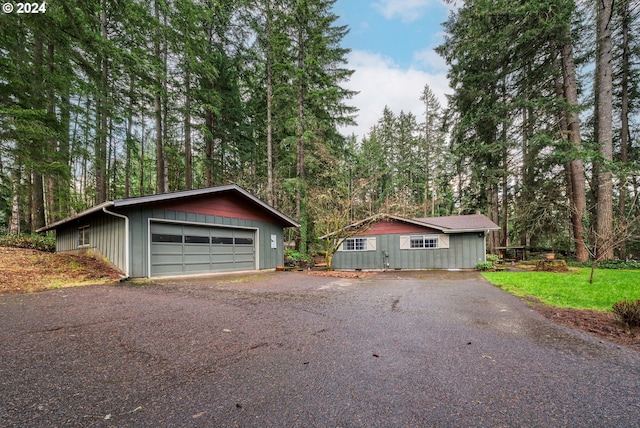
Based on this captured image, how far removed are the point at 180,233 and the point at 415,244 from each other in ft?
40.5

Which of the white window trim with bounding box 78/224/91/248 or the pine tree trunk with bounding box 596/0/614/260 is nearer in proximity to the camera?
the white window trim with bounding box 78/224/91/248

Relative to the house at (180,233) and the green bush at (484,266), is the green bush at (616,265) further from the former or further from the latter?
the house at (180,233)

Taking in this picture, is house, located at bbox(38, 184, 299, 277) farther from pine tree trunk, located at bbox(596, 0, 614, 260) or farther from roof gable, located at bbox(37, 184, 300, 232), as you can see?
pine tree trunk, located at bbox(596, 0, 614, 260)

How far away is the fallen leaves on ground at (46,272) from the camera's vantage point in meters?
6.14

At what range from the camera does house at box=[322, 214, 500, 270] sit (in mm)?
14484

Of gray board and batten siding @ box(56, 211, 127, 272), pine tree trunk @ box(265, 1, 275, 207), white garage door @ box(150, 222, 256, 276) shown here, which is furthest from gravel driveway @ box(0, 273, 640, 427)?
pine tree trunk @ box(265, 1, 275, 207)

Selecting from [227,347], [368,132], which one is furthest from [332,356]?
[368,132]

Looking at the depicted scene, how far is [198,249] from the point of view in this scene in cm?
984

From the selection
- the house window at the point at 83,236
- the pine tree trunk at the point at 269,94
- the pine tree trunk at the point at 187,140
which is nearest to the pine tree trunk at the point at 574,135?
the pine tree trunk at the point at 269,94

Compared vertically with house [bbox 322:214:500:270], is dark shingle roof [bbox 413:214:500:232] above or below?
above

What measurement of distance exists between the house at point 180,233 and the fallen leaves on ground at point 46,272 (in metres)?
0.43

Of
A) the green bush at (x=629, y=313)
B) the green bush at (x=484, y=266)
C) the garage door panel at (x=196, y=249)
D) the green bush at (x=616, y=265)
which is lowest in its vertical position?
the green bush at (x=484, y=266)

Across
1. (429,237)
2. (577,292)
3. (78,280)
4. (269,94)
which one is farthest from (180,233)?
(429,237)

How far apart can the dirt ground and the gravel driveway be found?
45 cm
